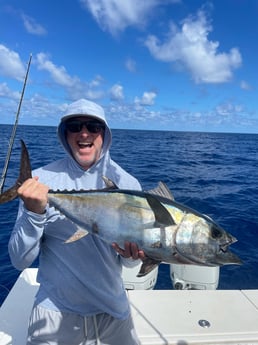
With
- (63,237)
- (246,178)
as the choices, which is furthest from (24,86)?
(246,178)

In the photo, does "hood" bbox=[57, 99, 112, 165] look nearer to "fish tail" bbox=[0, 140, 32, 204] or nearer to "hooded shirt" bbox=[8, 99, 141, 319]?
"hooded shirt" bbox=[8, 99, 141, 319]

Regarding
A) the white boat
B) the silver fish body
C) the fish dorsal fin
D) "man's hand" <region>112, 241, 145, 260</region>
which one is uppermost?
the fish dorsal fin

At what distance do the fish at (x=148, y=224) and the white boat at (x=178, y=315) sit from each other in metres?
1.33

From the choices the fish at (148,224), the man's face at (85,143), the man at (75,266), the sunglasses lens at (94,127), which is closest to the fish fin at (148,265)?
the fish at (148,224)

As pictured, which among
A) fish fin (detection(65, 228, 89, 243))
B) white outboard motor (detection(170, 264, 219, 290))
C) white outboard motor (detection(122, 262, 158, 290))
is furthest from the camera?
white outboard motor (detection(170, 264, 219, 290))

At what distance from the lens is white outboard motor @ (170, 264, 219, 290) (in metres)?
3.84

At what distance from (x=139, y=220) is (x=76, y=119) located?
0.90 metres

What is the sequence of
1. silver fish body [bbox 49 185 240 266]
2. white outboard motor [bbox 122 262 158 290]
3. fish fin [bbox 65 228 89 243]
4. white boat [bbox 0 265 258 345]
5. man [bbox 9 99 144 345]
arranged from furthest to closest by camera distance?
white outboard motor [bbox 122 262 158 290] < white boat [bbox 0 265 258 345] < man [bbox 9 99 144 345] < fish fin [bbox 65 228 89 243] < silver fish body [bbox 49 185 240 266]

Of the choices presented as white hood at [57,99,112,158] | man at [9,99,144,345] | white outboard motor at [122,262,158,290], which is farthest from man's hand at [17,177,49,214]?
white outboard motor at [122,262,158,290]

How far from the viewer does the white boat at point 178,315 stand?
277cm

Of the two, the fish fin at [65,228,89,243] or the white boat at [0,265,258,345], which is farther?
the white boat at [0,265,258,345]

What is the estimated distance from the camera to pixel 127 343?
88.7 inches

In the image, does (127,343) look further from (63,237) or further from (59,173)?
(59,173)

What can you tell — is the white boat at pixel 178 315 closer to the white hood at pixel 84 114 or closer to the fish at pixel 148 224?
the fish at pixel 148 224
